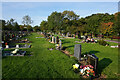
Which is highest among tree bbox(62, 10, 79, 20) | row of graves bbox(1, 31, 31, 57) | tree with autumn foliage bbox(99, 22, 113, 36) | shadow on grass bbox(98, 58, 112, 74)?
tree bbox(62, 10, 79, 20)

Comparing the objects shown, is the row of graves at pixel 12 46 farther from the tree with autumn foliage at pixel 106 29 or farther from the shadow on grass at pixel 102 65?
the tree with autumn foliage at pixel 106 29

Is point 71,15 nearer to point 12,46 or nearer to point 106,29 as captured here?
point 106,29

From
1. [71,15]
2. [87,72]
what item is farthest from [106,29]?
[71,15]

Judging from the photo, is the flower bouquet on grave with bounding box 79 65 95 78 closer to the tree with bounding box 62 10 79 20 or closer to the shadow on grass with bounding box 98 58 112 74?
the shadow on grass with bounding box 98 58 112 74

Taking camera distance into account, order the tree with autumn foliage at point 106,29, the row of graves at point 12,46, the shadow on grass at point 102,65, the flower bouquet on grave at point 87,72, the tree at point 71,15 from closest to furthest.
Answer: the flower bouquet on grave at point 87,72 < the shadow on grass at point 102,65 < the row of graves at point 12,46 < the tree with autumn foliage at point 106,29 < the tree at point 71,15

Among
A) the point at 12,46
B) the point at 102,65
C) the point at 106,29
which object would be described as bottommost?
the point at 102,65

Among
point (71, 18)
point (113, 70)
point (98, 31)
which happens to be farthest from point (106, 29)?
point (71, 18)

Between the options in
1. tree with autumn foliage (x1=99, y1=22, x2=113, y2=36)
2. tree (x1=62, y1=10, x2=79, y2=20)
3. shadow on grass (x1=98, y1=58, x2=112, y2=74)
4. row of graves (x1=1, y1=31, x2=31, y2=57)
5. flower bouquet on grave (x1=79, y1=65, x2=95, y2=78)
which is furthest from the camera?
tree (x1=62, y1=10, x2=79, y2=20)

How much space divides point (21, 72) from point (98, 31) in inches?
1168

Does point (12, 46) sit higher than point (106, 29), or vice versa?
point (106, 29)

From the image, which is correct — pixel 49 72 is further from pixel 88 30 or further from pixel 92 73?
pixel 88 30

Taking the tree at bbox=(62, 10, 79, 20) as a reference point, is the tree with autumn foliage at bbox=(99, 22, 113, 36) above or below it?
below

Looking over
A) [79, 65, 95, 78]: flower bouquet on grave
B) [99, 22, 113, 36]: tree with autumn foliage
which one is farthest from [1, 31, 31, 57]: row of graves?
[99, 22, 113, 36]: tree with autumn foliage

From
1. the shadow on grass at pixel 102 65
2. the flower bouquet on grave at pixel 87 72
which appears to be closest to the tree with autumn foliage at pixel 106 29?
the shadow on grass at pixel 102 65
